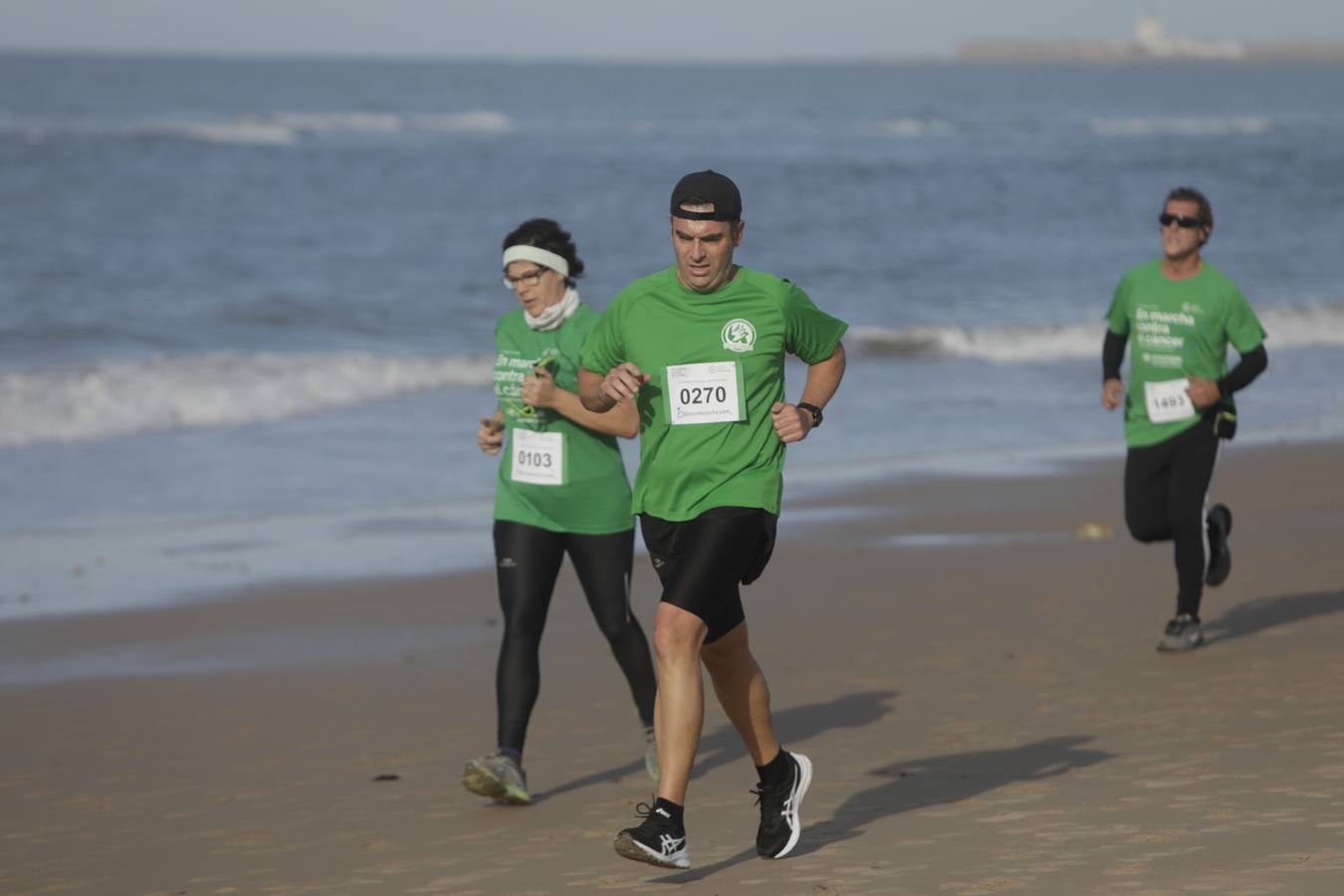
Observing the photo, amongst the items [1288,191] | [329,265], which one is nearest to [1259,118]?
[1288,191]

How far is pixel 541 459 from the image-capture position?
585 cm

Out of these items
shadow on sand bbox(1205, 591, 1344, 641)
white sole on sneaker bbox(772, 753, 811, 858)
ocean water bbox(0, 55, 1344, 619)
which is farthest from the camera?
ocean water bbox(0, 55, 1344, 619)

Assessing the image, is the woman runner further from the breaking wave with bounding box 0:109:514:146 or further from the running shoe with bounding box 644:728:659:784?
the breaking wave with bounding box 0:109:514:146

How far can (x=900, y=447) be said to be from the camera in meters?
14.1

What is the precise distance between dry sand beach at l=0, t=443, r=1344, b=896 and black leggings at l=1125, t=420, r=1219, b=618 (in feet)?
1.13

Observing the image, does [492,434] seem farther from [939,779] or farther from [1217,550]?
[1217,550]

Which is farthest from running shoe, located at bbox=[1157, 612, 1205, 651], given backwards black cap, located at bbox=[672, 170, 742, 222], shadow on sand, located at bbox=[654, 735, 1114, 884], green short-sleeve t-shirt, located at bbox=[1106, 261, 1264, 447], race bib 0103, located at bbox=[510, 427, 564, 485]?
backwards black cap, located at bbox=[672, 170, 742, 222]

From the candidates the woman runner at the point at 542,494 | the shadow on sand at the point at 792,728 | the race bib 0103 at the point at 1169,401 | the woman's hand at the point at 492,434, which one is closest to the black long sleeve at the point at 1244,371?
the race bib 0103 at the point at 1169,401

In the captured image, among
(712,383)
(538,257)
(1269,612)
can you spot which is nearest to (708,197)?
(712,383)

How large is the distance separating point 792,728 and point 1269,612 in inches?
106

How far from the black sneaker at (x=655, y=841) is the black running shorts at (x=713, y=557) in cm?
49

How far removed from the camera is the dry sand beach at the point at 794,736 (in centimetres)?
500

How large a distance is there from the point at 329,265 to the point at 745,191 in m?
16.2

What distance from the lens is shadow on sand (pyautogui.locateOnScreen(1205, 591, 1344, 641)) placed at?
8.11m
